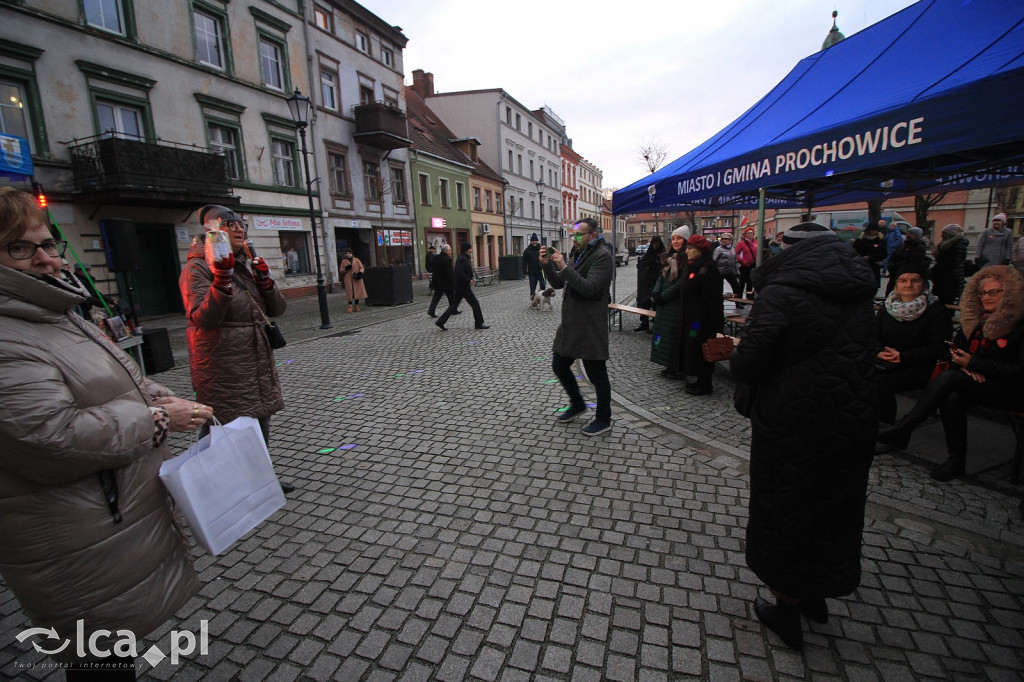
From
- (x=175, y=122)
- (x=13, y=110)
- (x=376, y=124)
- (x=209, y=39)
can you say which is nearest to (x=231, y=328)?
(x=13, y=110)

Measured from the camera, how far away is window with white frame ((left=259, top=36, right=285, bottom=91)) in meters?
17.9

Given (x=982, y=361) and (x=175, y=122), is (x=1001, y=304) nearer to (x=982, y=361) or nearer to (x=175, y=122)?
(x=982, y=361)

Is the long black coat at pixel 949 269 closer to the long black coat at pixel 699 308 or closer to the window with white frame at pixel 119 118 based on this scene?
the long black coat at pixel 699 308

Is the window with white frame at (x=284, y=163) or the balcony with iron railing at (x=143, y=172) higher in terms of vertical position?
the window with white frame at (x=284, y=163)

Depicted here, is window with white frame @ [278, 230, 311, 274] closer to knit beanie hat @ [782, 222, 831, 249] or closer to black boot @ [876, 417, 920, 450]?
black boot @ [876, 417, 920, 450]

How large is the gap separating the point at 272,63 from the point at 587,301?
20286 mm

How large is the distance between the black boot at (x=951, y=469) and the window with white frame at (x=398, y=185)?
2502cm

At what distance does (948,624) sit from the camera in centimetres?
216

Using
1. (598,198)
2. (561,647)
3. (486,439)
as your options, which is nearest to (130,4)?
(486,439)

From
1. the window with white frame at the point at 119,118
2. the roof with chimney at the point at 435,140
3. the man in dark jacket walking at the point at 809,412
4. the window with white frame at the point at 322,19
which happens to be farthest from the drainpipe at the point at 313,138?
the man in dark jacket walking at the point at 809,412

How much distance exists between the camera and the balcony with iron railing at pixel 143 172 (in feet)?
39.3

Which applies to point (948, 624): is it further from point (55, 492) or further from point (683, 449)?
point (55, 492)

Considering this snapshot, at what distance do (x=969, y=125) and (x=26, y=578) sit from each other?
16.3 feet

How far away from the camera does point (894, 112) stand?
3.38 m
